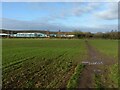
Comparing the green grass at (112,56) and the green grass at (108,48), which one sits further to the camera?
the green grass at (108,48)

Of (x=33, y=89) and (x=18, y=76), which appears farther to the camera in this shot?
(x=18, y=76)

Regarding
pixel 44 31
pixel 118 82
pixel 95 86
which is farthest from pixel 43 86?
pixel 44 31

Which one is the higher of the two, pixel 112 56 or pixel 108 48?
pixel 112 56

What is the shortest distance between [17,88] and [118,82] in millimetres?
4590

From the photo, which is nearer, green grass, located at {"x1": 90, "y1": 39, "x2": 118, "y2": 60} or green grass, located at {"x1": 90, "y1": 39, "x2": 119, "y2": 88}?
green grass, located at {"x1": 90, "y1": 39, "x2": 119, "y2": 88}

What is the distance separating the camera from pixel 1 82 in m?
10.2

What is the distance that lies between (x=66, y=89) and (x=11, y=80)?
300 cm

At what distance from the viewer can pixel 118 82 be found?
10.7 metres

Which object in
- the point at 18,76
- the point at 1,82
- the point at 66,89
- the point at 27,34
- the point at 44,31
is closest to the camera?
the point at 66,89

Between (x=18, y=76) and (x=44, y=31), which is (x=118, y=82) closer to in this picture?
(x=18, y=76)

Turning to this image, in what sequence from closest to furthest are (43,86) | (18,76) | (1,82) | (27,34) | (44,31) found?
(43,86) < (1,82) < (18,76) < (27,34) < (44,31)

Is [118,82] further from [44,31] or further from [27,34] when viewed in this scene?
[44,31]

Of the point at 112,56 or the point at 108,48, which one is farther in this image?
the point at 108,48

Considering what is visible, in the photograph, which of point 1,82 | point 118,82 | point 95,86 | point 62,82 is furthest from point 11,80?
point 118,82
